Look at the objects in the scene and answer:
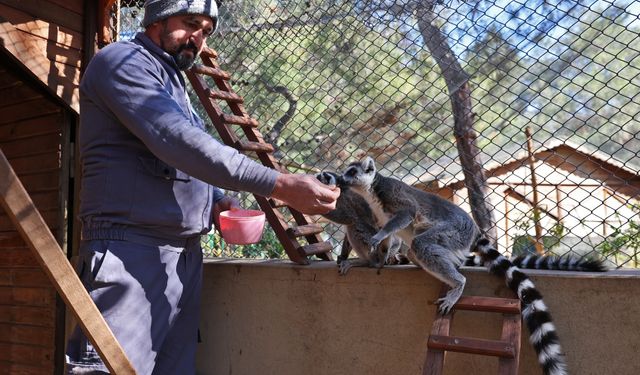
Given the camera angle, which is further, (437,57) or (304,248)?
(437,57)

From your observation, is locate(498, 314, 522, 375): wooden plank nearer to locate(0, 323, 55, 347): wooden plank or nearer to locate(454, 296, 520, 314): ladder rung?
locate(454, 296, 520, 314): ladder rung

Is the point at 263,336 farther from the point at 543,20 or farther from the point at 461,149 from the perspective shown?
the point at 543,20

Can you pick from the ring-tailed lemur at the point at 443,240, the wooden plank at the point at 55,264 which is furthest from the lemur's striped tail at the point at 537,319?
the wooden plank at the point at 55,264

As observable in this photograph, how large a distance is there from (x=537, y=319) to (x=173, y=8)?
200 cm

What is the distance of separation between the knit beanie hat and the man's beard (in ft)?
0.47

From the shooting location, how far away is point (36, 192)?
4078 millimetres

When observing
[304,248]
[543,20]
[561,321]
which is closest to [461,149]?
[543,20]

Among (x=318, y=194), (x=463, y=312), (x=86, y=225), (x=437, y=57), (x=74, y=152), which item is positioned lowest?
(x=463, y=312)

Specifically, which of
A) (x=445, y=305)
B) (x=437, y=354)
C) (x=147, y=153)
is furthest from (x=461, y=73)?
(x=147, y=153)

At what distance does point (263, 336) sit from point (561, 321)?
162 cm

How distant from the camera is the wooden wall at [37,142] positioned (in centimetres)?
349

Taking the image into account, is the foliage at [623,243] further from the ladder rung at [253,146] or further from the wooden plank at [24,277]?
the wooden plank at [24,277]

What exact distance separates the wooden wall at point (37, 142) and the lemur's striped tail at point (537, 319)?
9.53 feet

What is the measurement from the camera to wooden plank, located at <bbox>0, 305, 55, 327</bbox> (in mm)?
4016
